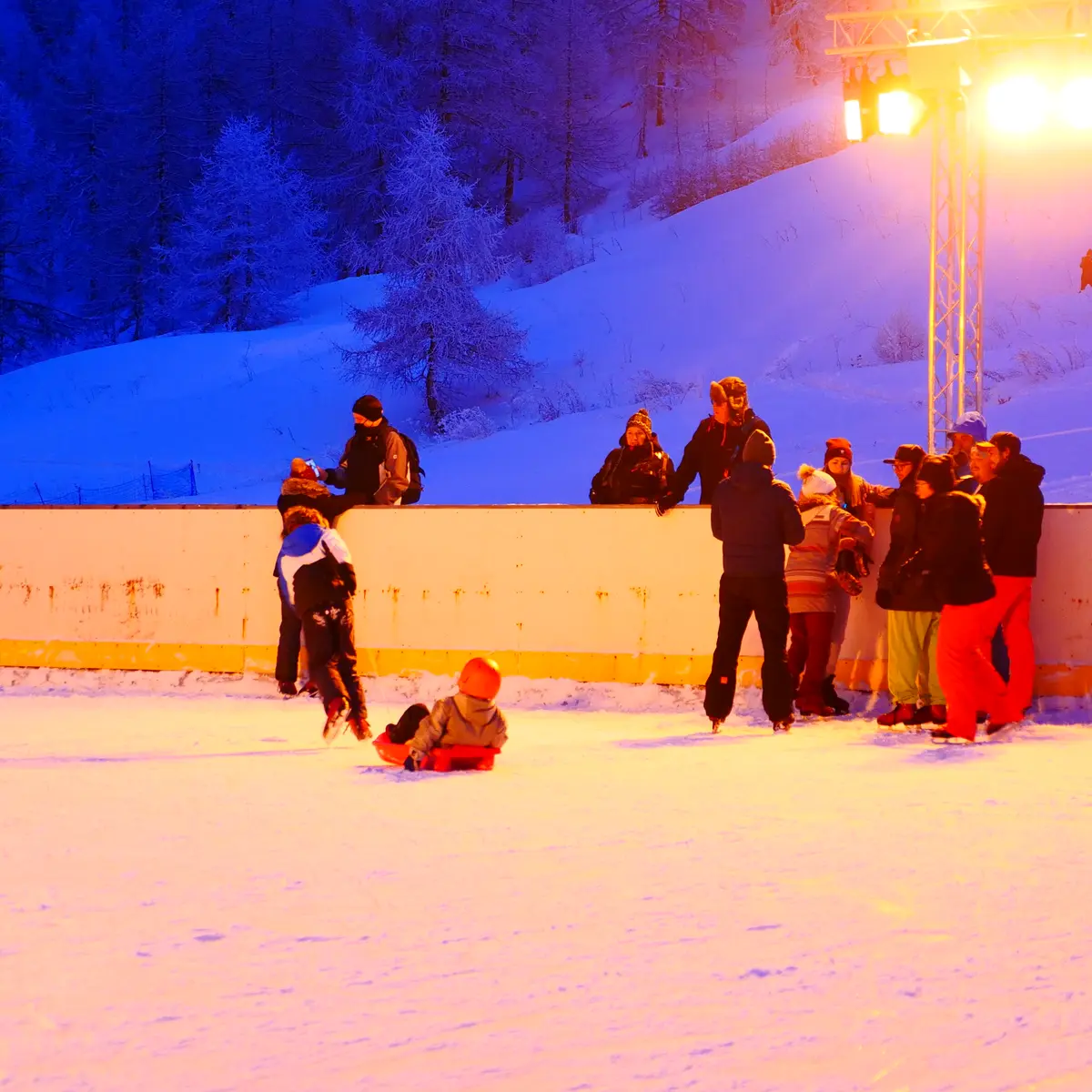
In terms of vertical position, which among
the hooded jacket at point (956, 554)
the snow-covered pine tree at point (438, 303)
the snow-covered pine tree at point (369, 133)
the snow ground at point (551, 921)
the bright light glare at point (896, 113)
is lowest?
the snow ground at point (551, 921)

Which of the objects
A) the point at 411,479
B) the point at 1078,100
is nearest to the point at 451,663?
the point at 411,479

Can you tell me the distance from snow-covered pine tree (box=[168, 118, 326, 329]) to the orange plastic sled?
47.1 m

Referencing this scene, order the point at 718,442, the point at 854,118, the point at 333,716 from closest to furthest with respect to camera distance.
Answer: the point at 333,716, the point at 718,442, the point at 854,118

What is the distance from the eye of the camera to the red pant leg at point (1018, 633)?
1023cm

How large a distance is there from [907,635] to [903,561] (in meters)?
0.55

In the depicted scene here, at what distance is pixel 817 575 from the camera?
10.7 metres

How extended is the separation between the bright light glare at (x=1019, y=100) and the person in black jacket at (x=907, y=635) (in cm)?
607

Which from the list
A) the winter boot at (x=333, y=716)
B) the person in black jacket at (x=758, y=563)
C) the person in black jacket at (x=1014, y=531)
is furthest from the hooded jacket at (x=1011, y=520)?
the winter boot at (x=333, y=716)

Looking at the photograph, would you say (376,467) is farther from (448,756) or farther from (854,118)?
(854,118)

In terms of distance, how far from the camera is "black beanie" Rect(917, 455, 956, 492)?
9.59 metres

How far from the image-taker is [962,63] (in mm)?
14438

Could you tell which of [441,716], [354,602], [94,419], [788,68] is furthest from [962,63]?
[788,68]

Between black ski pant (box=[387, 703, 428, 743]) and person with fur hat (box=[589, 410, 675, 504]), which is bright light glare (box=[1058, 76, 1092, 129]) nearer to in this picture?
person with fur hat (box=[589, 410, 675, 504])

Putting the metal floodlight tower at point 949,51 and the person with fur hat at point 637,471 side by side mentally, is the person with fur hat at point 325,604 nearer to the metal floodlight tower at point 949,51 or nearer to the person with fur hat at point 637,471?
the person with fur hat at point 637,471
